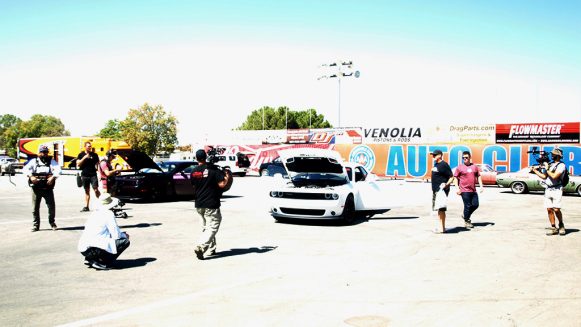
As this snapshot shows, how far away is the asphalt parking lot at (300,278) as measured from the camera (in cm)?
534

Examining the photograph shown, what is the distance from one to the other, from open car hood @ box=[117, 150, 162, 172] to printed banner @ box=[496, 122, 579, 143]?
29.9 metres

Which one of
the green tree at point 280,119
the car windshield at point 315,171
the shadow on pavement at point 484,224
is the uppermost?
the green tree at point 280,119

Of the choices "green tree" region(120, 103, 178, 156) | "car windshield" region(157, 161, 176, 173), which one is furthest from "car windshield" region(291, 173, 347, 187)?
"green tree" region(120, 103, 178, 156)

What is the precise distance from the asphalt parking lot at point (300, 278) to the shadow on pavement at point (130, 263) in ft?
0.10

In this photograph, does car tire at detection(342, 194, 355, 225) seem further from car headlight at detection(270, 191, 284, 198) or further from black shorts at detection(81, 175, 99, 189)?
black shorts at detection(81, 175, 99, 189)

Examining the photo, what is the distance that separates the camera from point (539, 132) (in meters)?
37.7

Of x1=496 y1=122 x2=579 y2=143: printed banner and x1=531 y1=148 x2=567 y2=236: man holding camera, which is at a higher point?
x1=496 y1=122 x2=579 y2=143: printed banner

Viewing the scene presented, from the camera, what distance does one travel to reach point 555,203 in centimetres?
1090

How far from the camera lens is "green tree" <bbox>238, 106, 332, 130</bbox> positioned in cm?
10225

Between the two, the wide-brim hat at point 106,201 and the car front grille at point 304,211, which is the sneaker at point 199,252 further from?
the car front grille at point 304,211

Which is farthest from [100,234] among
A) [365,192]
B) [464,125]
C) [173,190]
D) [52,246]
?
[464,125]

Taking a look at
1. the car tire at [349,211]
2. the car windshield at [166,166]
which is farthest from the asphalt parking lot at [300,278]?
the car windshield at [166,166]

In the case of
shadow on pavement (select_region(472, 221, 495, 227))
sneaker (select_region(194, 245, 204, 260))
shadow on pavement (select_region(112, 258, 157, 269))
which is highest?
sneaker (select_region(194, 245, 204, 260))

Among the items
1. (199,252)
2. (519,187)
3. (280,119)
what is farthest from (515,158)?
(280,119)
